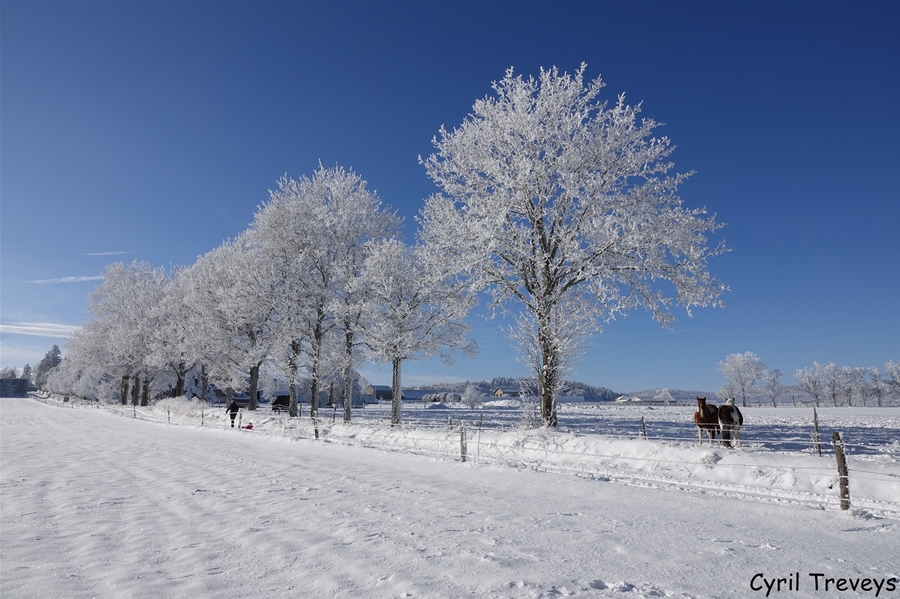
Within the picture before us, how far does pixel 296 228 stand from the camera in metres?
25.7

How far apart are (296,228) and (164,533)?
71.0 feet

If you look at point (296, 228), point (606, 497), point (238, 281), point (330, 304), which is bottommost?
point (606, 497)

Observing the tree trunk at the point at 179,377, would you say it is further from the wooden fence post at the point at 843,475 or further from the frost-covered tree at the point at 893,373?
the frost-covered tree at the point at 893,373

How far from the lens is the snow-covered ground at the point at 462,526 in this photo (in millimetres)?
4293

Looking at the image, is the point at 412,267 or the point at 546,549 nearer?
the point at 546,549

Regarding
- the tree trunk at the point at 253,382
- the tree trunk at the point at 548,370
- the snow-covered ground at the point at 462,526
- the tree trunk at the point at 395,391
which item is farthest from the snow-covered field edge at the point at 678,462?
the tree trunk at the point at 253,382

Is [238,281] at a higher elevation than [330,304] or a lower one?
higher

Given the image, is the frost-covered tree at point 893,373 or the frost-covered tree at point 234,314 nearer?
the frost-covered tree at point 234,314

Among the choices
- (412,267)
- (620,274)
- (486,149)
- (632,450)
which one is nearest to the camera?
(632,450)

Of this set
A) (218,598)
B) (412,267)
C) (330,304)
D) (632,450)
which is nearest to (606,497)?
(632,450)

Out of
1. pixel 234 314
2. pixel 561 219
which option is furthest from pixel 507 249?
pixel 234 314

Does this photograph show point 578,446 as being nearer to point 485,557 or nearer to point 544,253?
point 544,253

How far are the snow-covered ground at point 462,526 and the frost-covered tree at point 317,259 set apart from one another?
11626 mm

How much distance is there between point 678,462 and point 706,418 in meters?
5.46
